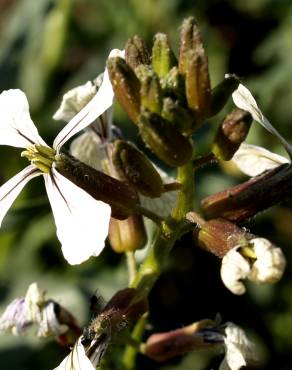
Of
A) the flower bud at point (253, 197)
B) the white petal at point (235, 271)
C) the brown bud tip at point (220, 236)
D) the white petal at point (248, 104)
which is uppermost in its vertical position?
the white petal at point (248, 104)

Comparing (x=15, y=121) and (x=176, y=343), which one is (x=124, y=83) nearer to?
(x=15, y=121)

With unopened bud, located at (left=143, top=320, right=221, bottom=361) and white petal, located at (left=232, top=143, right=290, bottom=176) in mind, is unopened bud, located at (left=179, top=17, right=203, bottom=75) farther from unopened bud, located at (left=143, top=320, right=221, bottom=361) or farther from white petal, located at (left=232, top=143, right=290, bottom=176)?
unopened bud, located at (left=143, top=320, right=221, bottom=361)

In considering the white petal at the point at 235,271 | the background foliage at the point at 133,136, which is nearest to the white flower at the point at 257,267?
the white petal at the point at 235,271

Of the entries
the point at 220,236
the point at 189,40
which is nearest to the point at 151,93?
the point at 189,40

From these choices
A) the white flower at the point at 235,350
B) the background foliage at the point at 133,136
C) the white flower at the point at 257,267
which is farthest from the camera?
the background foliage at the point at 133,136

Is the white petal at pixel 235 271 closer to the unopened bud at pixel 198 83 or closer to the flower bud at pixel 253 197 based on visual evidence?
the flower bud at pixel 253 197

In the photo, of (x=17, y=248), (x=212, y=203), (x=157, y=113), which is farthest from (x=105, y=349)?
(x=17, y=248)

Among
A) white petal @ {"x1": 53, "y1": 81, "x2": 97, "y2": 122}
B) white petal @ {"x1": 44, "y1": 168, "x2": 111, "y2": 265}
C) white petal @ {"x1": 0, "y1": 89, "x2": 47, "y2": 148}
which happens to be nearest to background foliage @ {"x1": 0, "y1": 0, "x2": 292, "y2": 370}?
white petal @ {"x1": 53, "y1": 81, "x2": 97, "y2": 122}
